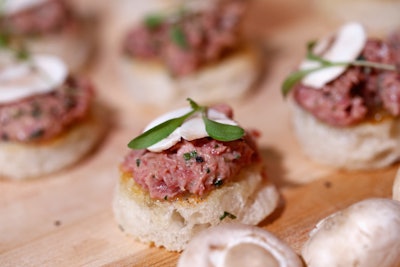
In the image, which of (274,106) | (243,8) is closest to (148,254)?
(274,106)

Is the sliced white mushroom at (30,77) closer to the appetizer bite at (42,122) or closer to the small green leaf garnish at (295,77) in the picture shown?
the appetizer bite at (42,122)

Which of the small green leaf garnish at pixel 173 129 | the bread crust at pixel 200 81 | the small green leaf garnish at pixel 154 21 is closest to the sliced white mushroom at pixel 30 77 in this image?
the bread crust at pixel 200 81

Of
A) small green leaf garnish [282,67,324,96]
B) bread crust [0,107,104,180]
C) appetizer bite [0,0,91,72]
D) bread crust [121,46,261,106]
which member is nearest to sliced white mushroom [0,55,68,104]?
bread crust [0,107,104,180]

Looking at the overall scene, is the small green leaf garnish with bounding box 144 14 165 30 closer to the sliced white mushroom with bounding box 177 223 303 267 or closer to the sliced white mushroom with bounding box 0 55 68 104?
the sliced white mushroom with bounding box 0 55 68 104

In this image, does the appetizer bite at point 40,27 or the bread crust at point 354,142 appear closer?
the bread crust at point 354,142

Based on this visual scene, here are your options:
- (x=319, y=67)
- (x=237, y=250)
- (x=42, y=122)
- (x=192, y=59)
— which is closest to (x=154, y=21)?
(x=192, y=59)

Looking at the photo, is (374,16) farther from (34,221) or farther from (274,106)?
(34,221)
